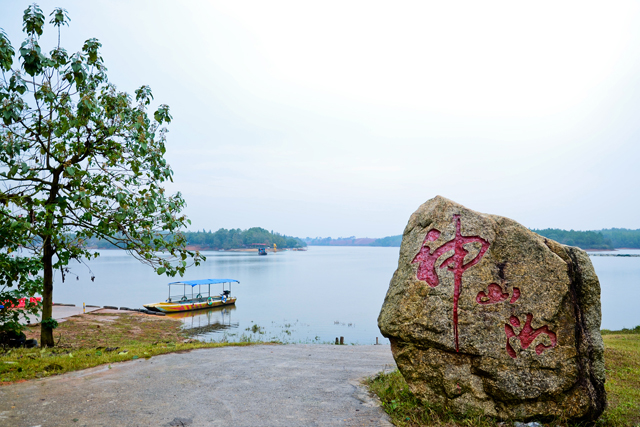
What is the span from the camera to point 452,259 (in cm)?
496

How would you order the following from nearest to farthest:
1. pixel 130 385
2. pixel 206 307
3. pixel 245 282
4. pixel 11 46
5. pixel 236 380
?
pixel 11 46
pixel 130 385
pixel 236 380
pixel 206 307
pixel 245 282

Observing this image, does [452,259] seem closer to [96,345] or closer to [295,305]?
[96,345]

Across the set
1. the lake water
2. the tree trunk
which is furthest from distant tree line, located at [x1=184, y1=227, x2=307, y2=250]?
the tree trunk

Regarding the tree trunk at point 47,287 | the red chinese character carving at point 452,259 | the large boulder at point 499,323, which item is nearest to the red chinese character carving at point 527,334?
the large boulder at point 499,323

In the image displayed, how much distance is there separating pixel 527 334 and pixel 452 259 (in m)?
1.19

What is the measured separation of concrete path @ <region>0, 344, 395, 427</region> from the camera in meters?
4.68

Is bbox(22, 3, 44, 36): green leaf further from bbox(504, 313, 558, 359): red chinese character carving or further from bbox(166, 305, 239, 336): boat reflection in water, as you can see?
bbox(166, 305, 239, 336): boat reflection in water

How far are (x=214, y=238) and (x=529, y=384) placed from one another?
120 m

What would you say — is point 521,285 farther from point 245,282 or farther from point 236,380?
point 245,282

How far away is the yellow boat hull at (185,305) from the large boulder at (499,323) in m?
23.7

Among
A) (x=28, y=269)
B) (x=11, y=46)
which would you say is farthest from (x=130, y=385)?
(x=11, y=46)

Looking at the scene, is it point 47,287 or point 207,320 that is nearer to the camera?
point 47,287

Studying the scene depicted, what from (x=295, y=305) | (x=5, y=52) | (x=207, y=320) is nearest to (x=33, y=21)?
(x=5, y=52)

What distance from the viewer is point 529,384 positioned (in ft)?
14.8
